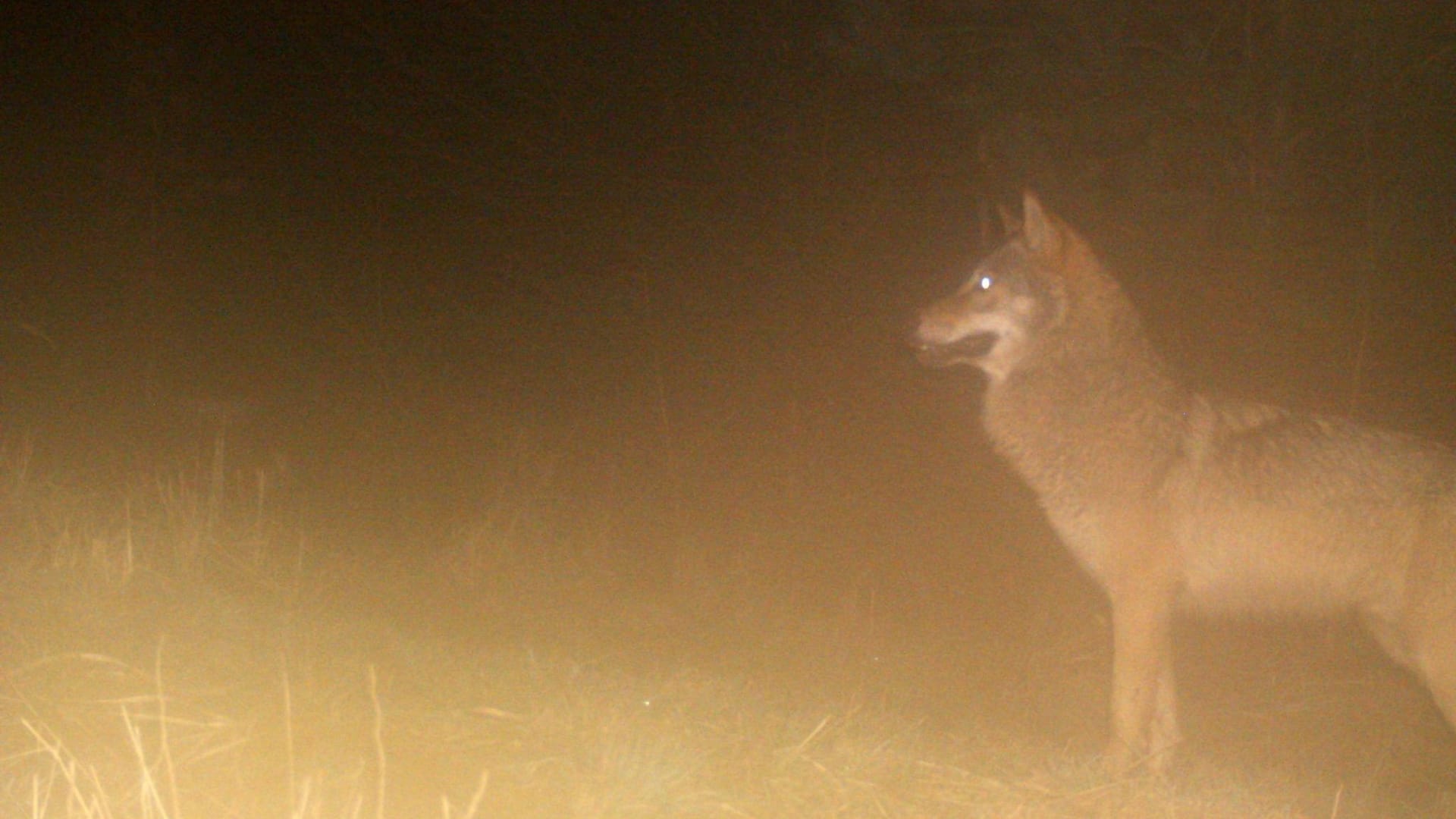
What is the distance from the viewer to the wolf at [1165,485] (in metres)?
4.54

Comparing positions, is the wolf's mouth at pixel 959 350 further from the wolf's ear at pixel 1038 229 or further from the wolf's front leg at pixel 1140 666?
the wolf's front leg at pixel 1140 666

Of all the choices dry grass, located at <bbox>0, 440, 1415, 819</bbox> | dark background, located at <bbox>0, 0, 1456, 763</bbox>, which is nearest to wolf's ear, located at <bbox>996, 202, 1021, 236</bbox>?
dry grass, located at <bbox>0, 440, 1415, 819</bbox>

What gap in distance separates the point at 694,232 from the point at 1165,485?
21.0 feet

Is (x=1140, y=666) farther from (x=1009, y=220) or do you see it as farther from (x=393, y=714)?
(x=393, y=714)

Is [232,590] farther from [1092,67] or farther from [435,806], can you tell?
[1092,67]

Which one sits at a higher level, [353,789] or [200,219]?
[200,219]

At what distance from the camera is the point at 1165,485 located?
186 inches

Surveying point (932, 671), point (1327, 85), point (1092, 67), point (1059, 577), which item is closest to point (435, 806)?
point (932, 671)

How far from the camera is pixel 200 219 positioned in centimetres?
1025

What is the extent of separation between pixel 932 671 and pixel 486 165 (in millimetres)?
6409

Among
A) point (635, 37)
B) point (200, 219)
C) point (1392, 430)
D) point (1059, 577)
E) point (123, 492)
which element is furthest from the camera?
point (200, 219)

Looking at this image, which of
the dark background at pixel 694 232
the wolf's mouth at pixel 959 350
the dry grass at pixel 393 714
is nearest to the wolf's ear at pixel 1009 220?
the wolf's mouth at pixel 959 350

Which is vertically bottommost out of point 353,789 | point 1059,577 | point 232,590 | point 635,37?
point 353,789

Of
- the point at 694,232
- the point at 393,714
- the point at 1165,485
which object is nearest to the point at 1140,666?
the point at 1165,485
